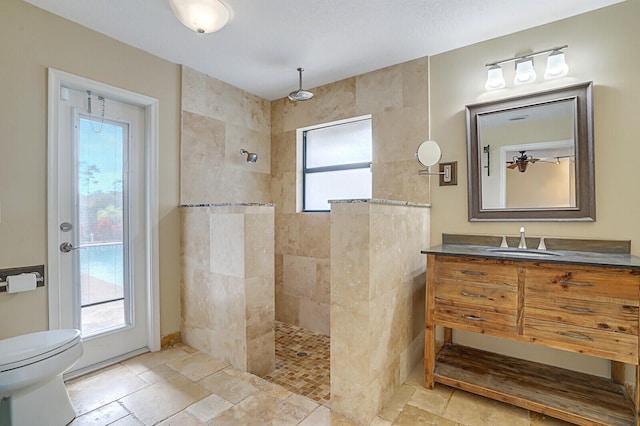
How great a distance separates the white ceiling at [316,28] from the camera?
1.98 meters

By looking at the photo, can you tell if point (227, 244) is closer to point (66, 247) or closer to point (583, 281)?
point (66, 247)

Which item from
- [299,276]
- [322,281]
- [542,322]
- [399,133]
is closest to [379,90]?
[399,133]

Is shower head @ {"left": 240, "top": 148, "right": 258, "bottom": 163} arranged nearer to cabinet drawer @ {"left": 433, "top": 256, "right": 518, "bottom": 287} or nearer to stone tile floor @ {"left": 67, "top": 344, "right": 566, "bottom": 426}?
stone tile floor @ {"left": 67, "top": 344, "right": 566, "bottom": 426}

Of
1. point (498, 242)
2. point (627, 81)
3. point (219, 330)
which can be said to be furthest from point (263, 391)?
point (627, 81)

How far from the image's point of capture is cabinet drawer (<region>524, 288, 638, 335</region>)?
4.89 ft

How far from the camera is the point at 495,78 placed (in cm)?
228

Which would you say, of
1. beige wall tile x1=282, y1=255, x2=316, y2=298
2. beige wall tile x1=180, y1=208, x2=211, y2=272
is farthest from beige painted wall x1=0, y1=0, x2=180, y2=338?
beige wall tile x1=282, y1=255, x2=316, y2=298

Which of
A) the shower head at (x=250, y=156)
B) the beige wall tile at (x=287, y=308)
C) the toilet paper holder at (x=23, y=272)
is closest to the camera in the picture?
the toilet paper holder at (x=23, y=272)

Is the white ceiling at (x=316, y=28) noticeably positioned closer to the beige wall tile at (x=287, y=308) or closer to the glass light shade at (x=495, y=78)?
the glass light shade at (x=495, y=78)

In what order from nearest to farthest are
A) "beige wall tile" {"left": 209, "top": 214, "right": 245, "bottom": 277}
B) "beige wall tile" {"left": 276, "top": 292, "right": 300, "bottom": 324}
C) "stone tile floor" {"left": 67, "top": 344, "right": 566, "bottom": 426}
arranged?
"stone tile floor" {"left": 67, "top": 344, "right": 566, "bottom": 426}
"beige wall tile" {"left": 209, "top": 214, "right": 245, "bottom": 277}
"beige wall tile" {"left": 276, "top": 292, "right": 300, "bottom": 324}

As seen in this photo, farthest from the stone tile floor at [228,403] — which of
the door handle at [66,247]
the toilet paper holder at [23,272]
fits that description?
the door handle at [66,247]

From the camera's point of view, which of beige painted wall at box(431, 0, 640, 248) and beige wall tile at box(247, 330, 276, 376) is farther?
beige wall tile at box(247, 330, 276, 376)

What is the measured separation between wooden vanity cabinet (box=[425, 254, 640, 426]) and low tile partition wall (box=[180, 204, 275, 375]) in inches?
47.7

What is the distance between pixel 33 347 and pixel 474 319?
247cm
